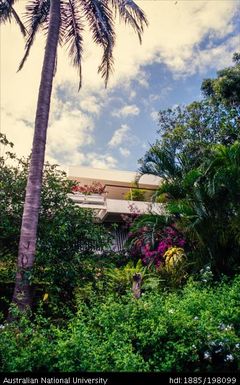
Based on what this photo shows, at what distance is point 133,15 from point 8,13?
3414mm

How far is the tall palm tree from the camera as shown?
7.71 m

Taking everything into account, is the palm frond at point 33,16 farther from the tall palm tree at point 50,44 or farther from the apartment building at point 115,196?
the apartment building at point 115,196

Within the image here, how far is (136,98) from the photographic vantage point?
52.3ft

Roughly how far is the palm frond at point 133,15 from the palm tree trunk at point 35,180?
1.64 m

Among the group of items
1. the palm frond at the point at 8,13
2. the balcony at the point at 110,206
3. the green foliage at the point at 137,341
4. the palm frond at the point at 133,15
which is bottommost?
the green foliage at the point at 137,341

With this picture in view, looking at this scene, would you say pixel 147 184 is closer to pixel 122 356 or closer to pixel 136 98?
pixel 136 98

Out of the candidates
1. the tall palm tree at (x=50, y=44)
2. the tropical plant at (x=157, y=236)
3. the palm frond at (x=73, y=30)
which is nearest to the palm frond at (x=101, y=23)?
the tall palm tree at (x=50, y=44)

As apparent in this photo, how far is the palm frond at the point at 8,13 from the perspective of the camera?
33.1 feet

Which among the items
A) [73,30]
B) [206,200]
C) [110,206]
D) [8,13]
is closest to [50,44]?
[73,30]

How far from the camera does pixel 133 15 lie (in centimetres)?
983

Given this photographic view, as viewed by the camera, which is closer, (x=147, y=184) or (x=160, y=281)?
(x=160, y=281)

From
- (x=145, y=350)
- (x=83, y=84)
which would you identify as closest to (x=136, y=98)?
(x=83, y=84)

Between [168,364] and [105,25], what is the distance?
839 cm

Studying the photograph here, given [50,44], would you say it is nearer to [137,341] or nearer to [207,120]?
[137,341]
